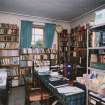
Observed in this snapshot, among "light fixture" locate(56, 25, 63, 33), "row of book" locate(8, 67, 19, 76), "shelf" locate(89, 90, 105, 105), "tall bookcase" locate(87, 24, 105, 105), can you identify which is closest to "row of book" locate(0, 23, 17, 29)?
"row of book" locate(8, 67, 19, 76)

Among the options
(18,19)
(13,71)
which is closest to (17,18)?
(18,19)

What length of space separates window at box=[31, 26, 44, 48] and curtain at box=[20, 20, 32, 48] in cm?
28

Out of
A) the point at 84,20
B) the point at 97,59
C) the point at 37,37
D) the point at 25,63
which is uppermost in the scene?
the point at 84,20

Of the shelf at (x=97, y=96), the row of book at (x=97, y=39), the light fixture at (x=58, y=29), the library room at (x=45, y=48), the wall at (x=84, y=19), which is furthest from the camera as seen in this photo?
the light fixture at (x=58, y=29)

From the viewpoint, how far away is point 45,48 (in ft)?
18.6

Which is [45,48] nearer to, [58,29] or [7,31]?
[58,29]

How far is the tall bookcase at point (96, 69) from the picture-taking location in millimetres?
2004

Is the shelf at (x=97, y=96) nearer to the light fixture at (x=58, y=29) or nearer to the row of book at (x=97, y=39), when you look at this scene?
the row of book at (x=97, y=39)

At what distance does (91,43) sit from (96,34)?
19cm

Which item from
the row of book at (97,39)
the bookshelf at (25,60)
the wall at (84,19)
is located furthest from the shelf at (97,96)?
the bookshelf at (25,60)

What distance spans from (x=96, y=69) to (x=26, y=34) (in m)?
3.77

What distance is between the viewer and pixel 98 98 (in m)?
Result: 2.02

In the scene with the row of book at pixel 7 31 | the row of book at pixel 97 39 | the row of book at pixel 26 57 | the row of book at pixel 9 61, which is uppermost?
the row of book at pixel 7 31

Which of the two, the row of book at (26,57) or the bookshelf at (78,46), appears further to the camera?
the row of book at (26,57)
